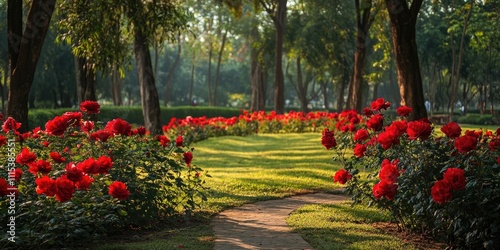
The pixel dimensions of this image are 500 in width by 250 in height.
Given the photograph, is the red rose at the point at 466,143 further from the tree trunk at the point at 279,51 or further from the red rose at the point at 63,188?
the tree trunk at the point at 279,51

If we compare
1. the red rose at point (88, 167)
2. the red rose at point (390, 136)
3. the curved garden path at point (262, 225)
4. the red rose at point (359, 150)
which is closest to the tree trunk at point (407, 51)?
the curved garden path at point (262, 225)

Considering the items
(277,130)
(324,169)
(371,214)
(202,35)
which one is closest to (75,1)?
(324,169)

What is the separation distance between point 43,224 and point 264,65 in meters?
40.4

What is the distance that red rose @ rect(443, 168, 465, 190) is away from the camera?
6.79 metres

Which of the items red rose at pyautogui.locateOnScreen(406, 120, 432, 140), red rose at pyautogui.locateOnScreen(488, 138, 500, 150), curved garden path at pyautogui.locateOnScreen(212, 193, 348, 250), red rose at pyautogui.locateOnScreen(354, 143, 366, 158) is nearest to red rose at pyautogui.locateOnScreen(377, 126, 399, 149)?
red rose at pyautogui.locateOnScreen(406, 120, 432, 140)

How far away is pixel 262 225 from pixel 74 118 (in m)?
2.77

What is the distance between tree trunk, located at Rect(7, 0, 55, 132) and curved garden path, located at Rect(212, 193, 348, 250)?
4520 millimetres

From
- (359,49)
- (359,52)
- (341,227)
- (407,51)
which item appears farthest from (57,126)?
(359,52)

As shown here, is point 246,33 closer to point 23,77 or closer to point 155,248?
point 23,77

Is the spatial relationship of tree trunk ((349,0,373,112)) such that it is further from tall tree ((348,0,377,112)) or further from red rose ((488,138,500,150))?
red rose ((488,138,500,150))

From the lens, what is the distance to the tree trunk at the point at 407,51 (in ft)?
49.4

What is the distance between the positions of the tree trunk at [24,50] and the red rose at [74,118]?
14.7 feet

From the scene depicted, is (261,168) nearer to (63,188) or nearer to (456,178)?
(456,178)

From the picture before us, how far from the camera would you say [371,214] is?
411 inches
